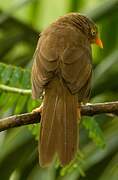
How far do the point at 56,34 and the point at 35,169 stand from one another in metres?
0.88

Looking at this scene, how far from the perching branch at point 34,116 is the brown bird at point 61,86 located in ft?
0.28

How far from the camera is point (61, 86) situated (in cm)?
411

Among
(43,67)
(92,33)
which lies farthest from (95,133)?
(92,33)

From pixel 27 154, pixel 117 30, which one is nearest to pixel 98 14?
pixel 117 30

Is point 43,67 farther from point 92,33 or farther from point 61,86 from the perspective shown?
point 92,33

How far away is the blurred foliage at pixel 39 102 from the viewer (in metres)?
4.42

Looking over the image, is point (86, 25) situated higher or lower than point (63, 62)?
higher

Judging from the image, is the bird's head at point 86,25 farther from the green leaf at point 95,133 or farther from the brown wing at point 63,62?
the green leaf at point 95,133

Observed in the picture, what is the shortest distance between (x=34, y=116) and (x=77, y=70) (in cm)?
45

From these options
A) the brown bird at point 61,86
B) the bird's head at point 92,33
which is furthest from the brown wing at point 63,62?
the bird's head at point 92,33

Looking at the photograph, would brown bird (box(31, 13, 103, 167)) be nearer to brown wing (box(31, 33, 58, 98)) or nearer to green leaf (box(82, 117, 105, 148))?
brown wing (box(31, 33, 58, 98))

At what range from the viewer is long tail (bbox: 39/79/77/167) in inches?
148

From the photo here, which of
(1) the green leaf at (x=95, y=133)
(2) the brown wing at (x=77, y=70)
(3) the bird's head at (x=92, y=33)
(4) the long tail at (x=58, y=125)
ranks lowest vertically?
(1) the green leaf at (x=95, y=133)

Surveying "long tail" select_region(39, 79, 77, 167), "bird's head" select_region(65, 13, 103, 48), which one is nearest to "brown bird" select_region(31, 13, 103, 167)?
"long tail" select_region(39, 79, 77, 167)
